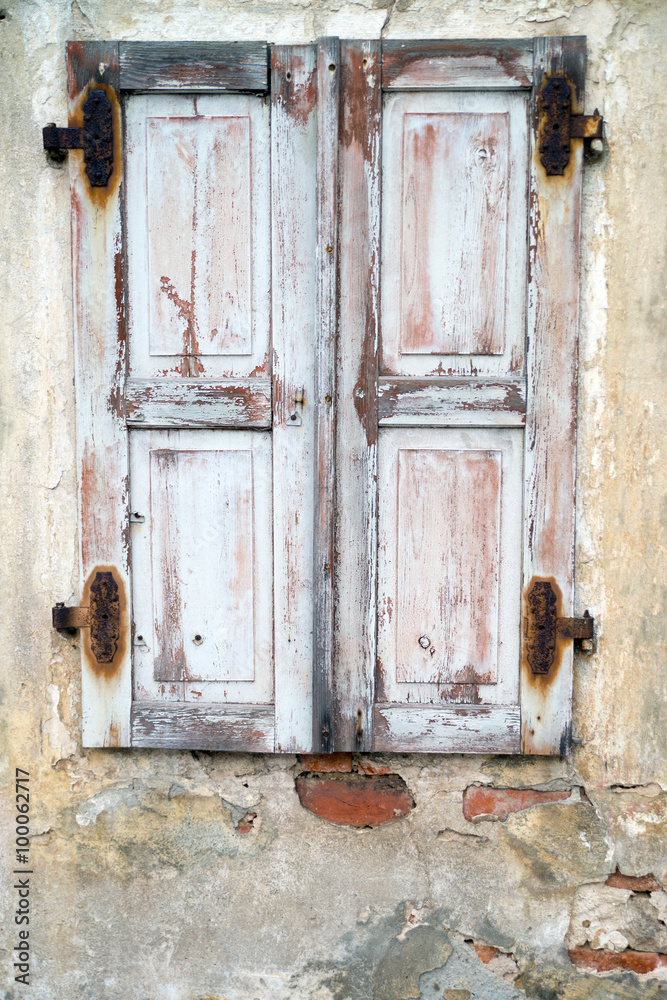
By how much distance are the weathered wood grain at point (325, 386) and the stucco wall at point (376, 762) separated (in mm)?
156

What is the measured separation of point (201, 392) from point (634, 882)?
1.86 m

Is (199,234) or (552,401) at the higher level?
(199,234)

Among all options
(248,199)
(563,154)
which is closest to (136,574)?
(248,199)

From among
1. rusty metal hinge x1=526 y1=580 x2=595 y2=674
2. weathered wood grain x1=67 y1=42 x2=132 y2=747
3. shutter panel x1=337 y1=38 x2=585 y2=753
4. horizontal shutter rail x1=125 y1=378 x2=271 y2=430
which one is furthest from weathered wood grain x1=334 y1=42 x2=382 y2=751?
weathered wood grain x1=67 y1=42 x2=132 y2=747

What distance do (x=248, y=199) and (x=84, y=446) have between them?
2.73 feet

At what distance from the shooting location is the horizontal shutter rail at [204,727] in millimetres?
2076

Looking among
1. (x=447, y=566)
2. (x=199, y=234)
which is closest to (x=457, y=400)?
(x=447, y=566)

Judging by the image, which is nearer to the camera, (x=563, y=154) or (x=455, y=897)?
(x=563, y=154)

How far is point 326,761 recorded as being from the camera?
2125mm

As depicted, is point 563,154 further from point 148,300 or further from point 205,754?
point 205,754

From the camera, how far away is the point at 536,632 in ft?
6.66

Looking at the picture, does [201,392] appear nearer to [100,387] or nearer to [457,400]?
[100,387]

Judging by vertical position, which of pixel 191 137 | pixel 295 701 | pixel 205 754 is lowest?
pixel 205 754

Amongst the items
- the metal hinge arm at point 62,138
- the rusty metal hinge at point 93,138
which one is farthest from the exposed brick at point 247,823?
the metal hinge arm at point 62,138
